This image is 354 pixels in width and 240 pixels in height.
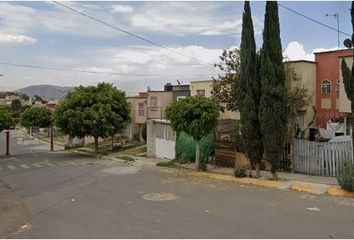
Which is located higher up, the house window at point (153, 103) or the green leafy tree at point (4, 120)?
the house window at point (153, 103)

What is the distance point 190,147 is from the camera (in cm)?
2506

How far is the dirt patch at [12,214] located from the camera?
11.0m

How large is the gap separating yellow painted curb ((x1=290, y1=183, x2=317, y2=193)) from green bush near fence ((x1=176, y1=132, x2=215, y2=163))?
25.9ft

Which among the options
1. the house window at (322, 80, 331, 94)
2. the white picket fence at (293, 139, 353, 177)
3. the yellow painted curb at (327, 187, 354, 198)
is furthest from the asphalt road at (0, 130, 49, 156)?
the yellow painted curb at (327, 187, 354, 198)

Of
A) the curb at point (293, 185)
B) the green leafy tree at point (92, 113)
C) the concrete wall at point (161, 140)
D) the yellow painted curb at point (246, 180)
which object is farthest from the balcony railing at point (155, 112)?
the curb at point (293, 185)

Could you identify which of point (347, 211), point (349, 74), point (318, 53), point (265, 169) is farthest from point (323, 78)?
point (347, 211)

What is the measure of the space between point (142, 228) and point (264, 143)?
28.4 feet

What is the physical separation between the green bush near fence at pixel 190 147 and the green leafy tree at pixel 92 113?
926 centimetres

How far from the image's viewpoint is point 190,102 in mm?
20984

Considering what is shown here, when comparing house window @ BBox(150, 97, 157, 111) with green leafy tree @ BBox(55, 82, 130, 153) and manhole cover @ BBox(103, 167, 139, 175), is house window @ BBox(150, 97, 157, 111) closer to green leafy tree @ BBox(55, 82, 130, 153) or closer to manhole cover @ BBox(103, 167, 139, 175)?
green leafy tree @ BBox(55, 82, 130, 153)

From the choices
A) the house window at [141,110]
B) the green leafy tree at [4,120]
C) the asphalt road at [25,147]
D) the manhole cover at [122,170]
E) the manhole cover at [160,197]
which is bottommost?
the asphalt road at [25,147]

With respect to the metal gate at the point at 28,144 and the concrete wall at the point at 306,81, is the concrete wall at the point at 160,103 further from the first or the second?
the concrete wall at the point at 306,81

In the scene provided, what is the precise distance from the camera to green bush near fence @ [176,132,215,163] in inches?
928

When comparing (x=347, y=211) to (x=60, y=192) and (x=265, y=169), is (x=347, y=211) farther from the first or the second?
(x=60, y=192)
